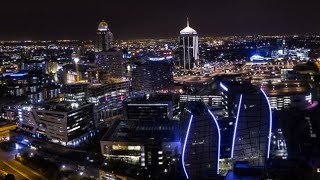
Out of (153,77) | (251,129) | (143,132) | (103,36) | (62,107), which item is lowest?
(143,132)

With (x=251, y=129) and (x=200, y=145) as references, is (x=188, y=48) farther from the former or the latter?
(x=200, y=145)

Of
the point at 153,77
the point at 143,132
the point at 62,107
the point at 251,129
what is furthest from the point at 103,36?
the point at 251,129

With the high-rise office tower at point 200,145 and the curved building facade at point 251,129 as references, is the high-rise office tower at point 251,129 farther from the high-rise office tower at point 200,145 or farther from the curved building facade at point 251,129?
the high-rise office tower at point 200,145

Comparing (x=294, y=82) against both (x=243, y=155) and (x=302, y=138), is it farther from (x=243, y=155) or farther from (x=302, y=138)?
(x=243, y=155)

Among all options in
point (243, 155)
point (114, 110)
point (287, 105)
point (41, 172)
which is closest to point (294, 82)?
point (287, 105)

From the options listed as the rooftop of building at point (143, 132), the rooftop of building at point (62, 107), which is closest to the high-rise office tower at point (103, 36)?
the rooftop of building at point (62, 107)
